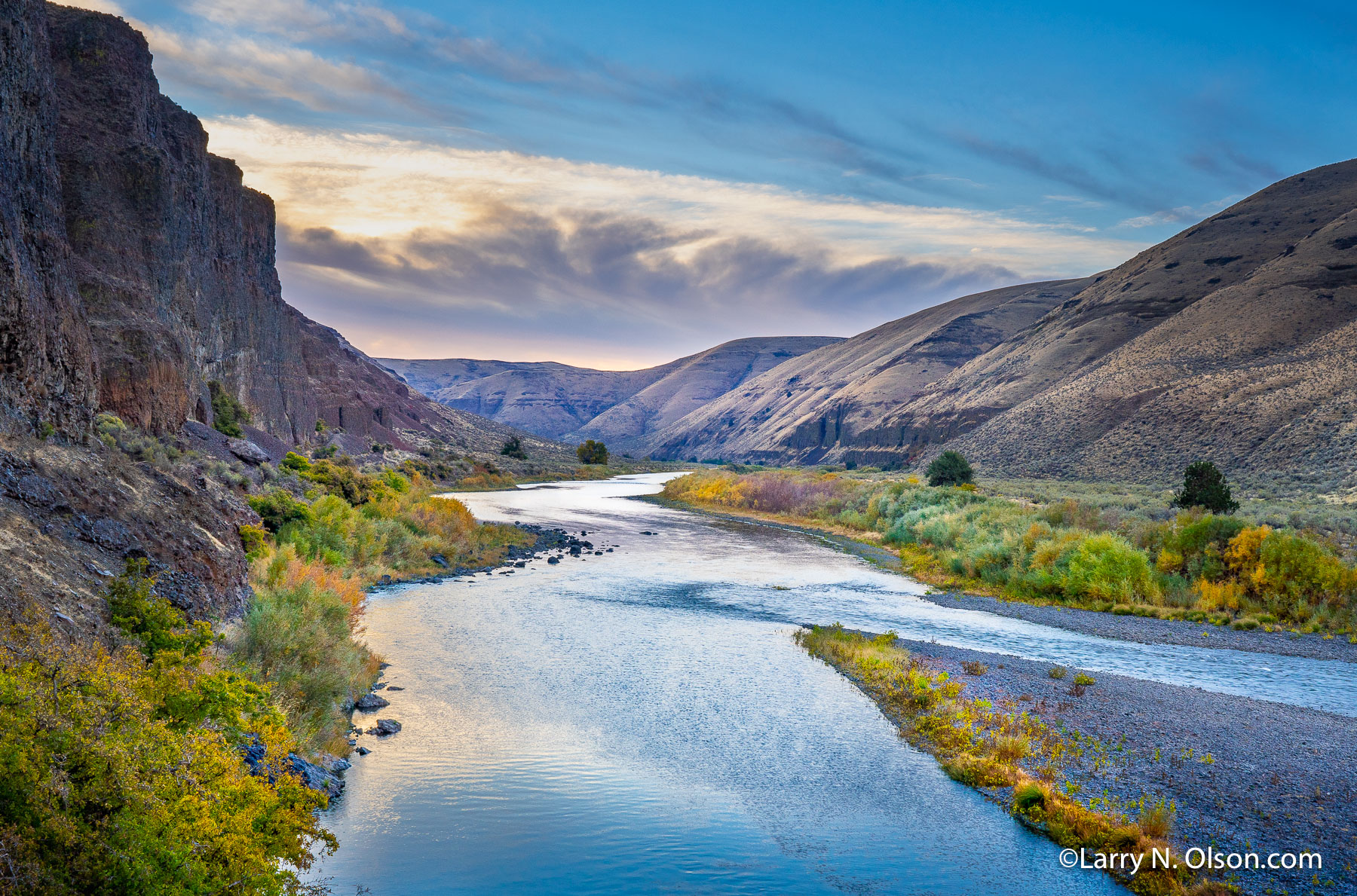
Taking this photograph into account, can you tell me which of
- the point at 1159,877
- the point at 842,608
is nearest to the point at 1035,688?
the point at 1159,877

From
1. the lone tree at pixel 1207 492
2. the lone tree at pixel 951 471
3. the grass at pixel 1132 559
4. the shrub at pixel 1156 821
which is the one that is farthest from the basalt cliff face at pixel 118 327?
the lone tree at pixel 951 471

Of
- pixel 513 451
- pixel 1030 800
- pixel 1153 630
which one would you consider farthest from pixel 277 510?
pixel 513 451

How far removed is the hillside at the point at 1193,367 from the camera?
173ft

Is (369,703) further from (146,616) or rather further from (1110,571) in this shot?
(1110,571)

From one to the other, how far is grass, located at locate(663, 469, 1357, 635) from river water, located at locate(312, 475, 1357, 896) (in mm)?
3825

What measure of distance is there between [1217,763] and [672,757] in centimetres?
728

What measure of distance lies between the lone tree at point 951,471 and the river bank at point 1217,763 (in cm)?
3805

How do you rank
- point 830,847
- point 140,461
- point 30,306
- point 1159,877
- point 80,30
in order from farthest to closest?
point 80,30 → point 140,461 → point 30,306 → point 830,847 → point 1159,877

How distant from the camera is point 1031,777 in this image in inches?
384

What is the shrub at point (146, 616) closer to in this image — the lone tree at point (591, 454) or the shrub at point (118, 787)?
the shrub at point (118, 787)

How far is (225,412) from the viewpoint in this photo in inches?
1302

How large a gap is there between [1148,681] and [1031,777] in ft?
19.8

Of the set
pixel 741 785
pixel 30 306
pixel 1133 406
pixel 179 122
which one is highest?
pixel 179 122

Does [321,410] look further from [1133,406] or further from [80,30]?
[1133,406]
